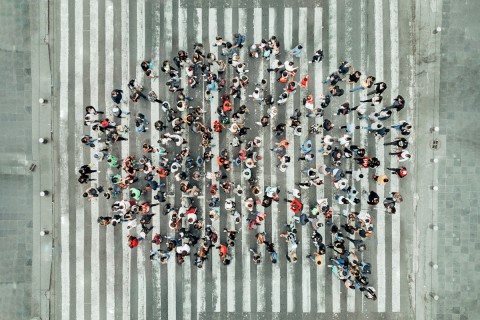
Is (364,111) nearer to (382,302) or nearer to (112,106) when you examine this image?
(382,302)

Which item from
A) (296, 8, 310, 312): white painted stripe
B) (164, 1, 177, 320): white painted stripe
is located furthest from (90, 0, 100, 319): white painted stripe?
(296, 8, 310, 312): white painted stripe

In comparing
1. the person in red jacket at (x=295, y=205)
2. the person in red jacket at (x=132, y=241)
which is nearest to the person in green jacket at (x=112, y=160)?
the person in red jacket at (x=132, y=241)

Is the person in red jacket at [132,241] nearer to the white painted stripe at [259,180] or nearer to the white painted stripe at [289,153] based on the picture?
the white painted stripe at [259,180]

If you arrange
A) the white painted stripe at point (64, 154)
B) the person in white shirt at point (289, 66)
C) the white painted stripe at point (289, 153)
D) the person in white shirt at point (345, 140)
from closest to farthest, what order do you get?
the person in white shirt at point (289, 66)
the person in white shirt at point (345, 140)
the white painted stripe at point (289, 153)
the white painted stripe at point (64, 154)

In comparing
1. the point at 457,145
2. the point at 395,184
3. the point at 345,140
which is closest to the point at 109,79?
the point at 345,140

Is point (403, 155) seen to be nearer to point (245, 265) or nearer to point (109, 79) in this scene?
point (245, 265)

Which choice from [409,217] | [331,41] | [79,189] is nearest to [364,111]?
[331,41]
